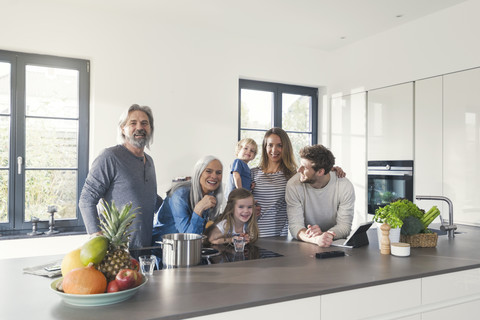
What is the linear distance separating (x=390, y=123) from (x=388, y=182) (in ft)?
2.00

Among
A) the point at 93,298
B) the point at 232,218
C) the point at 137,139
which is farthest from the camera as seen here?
the point at 137,139

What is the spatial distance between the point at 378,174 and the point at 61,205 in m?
3.18

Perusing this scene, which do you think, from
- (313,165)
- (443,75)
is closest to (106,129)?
(313,165)

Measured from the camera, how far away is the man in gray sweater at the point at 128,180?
2.18m

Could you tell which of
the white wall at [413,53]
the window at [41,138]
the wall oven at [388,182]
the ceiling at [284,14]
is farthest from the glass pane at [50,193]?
the white wall at [413,53]

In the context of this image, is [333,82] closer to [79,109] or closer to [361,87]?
[361,87]

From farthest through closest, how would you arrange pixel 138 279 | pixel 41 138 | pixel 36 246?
pixel 41 138 < pixel 36 246 < pixel 138 279

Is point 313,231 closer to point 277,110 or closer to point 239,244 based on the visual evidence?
point 239,244

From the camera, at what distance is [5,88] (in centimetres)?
344

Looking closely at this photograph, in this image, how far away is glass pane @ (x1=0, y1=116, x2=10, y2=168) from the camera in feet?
11.2

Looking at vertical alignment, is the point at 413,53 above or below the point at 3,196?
above

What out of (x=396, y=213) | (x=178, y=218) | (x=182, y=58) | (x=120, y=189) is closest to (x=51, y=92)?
(x=182, y=58)

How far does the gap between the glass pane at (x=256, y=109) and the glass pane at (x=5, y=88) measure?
2.32m

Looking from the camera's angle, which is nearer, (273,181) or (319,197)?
(319,197)
